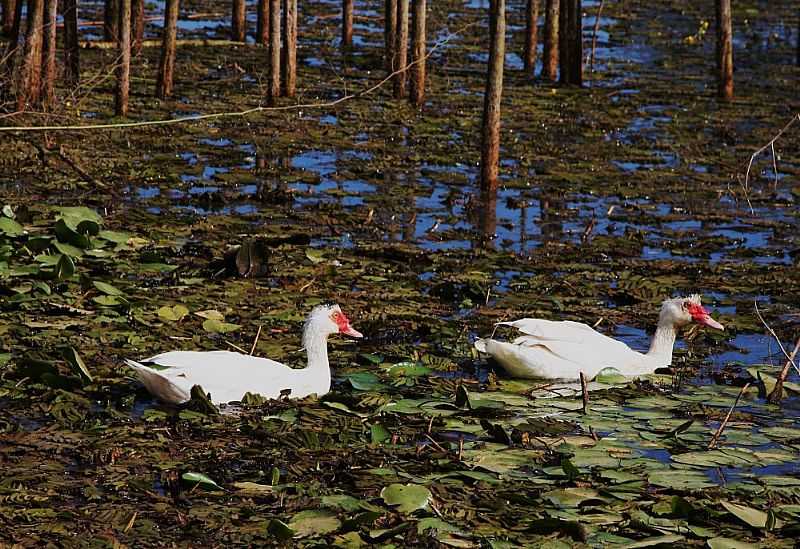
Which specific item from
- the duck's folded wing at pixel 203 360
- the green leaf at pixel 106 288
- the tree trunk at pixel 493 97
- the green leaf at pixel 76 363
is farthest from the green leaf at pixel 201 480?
the tree trunk at pixel 493 97

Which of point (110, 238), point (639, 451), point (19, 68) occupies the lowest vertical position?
point (639, 451)

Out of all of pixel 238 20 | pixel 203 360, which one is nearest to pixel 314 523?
pixel 203 360

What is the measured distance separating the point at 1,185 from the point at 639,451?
658cm

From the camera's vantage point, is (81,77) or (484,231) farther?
(81,77)

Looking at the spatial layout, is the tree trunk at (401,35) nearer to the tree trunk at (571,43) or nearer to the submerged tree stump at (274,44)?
the submerged tree stump at (274,44)

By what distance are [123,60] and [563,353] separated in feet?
25.3

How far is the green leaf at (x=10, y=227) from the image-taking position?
889 cm

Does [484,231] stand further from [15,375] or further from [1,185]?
[15,375]

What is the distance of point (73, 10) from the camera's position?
14.5 m

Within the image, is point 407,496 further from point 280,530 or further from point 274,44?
point 274,44

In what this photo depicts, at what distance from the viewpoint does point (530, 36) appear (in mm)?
18719

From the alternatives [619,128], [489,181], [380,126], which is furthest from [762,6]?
[489,181]

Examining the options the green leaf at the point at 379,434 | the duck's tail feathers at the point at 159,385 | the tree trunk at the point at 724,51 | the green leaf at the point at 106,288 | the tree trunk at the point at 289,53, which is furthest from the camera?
the tree trunk at the point at 724,51

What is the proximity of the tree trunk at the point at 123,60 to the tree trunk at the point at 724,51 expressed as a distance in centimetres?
700
